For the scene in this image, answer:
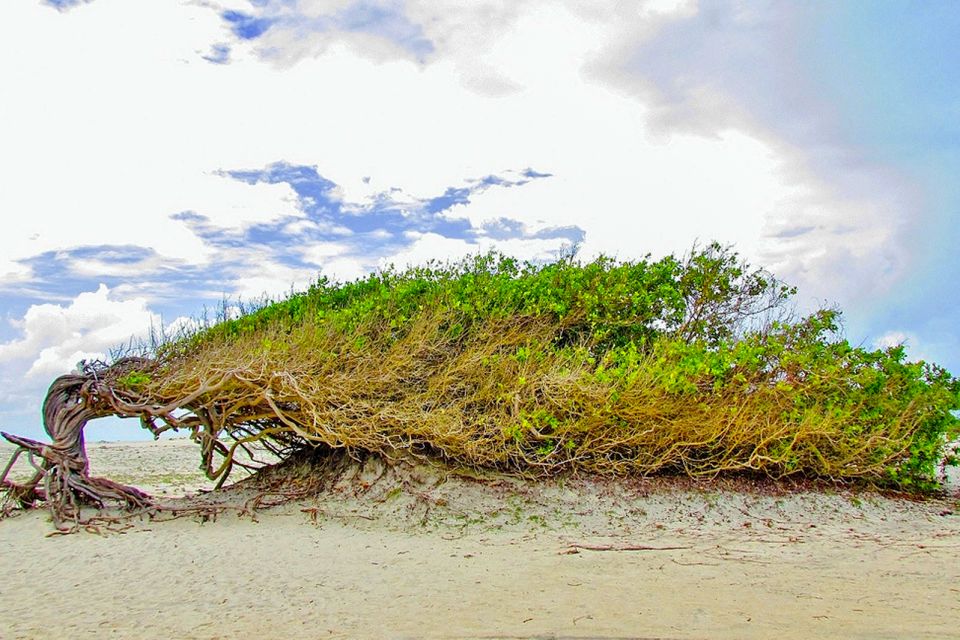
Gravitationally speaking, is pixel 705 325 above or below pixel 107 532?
above

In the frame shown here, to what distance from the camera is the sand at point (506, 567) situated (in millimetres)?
5934

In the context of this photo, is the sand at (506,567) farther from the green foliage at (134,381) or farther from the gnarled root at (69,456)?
the green foliage at (134,381)

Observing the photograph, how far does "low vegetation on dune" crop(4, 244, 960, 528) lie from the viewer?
946 cm

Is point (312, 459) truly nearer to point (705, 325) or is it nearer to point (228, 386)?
point (228, 386)

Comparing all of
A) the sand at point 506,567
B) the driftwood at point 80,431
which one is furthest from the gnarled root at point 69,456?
the sand at point 506,567

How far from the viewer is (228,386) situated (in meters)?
9.85

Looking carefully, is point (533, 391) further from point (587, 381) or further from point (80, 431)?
point (80, 431)

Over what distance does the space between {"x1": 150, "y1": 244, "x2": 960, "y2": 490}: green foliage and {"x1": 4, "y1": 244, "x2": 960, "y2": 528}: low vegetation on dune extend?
0.09 ft

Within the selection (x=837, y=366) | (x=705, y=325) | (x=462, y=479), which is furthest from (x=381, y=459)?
(x=837, y=366)

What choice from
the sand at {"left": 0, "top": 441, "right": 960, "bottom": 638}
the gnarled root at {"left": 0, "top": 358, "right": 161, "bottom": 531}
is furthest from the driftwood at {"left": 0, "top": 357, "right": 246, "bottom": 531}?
the sand at {"left": 0, "top": 441, "right": 960, "bottom": 638}

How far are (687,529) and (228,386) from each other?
5994mm

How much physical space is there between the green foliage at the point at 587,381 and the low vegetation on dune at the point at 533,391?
3 cm

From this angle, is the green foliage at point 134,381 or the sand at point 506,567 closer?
the sand at point 506,567

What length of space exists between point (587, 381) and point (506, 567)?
2795 mm
